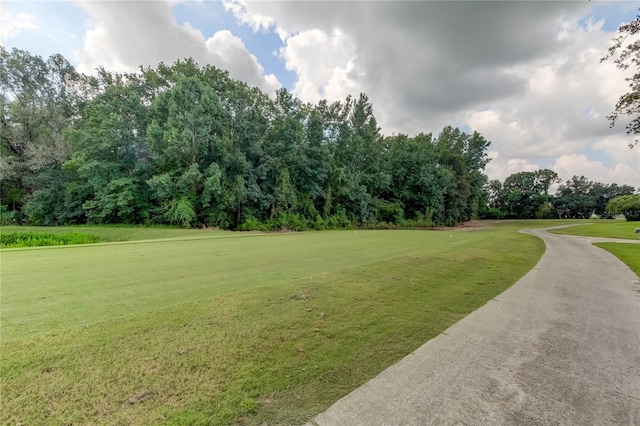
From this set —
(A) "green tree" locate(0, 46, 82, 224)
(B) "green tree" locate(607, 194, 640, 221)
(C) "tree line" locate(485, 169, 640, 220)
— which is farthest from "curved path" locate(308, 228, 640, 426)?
(C) "tree line" locate(485, 169, 640, 220)

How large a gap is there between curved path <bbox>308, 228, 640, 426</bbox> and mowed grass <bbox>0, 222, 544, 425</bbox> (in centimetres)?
26

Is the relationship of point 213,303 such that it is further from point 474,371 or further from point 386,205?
point 386,205

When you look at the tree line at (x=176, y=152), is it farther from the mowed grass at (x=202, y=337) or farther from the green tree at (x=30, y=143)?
the mowed grass at (x=202, y=337)

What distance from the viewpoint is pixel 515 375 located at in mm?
2695

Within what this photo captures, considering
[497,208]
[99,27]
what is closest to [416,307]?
[99,27]

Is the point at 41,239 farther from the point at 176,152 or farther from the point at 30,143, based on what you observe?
the point at 30,143

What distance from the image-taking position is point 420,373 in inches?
104

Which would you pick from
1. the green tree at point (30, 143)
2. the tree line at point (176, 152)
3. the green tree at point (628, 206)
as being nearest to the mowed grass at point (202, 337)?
the tree line at point (176, 152)

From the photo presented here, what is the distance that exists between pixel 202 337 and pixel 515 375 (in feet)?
10.6

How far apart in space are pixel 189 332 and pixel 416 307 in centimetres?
338

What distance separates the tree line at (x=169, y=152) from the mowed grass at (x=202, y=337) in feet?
70.2

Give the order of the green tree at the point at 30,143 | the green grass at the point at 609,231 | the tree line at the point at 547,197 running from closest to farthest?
the green grass at the point at 609,231
the green tree at the point at 30,143
the tree line at the point at 547,197

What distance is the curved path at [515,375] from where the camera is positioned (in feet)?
6.89

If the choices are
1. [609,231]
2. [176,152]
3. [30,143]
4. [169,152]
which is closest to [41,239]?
[169,152]
